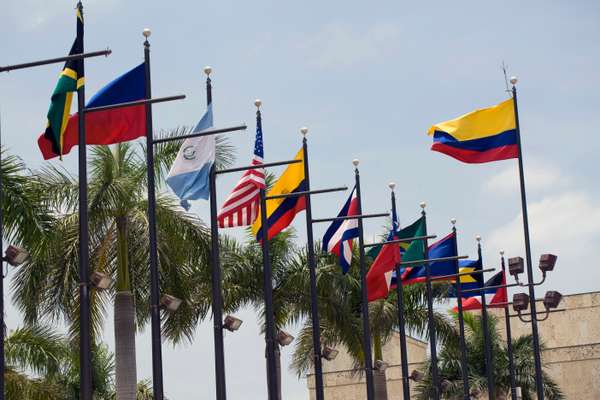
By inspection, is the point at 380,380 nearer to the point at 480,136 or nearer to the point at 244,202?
the point at 480,136

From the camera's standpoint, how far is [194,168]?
2797cm

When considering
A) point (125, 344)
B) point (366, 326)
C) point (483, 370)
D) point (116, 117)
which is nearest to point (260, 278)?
point (366, 326)

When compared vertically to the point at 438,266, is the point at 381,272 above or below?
Answer: below

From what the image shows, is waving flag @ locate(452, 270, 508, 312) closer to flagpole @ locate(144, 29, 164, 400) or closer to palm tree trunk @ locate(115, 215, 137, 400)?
palm tree trunk @ locate(115, 215, 137, 400)

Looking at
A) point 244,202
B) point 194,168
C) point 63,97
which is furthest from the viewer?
point 244,202

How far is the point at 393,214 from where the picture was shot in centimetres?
4322

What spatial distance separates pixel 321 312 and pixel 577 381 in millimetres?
31802

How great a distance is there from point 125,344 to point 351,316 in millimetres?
13330

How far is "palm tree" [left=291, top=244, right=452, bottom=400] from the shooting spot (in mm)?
44188

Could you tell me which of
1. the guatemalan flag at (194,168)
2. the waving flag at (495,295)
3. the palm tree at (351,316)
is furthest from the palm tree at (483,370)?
the guatemalan flag at (194,168)

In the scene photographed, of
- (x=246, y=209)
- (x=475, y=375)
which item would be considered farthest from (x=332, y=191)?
(x=475, y=375)

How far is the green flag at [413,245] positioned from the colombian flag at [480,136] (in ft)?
27.8

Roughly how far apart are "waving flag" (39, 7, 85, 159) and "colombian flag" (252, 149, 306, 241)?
9.72m

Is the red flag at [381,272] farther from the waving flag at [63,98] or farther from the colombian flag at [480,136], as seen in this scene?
the waving flag at [63,98]
